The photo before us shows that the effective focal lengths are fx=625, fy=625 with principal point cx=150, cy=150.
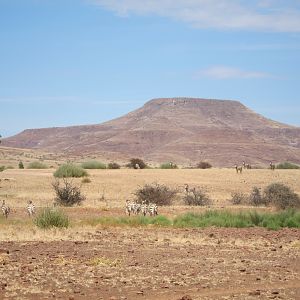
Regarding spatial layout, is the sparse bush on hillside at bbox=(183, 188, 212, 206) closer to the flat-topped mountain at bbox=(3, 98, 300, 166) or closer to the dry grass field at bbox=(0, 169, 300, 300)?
the dry grass field at bbox=(0, 169, 300, 300)

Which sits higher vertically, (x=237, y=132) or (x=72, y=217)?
(x=237, y=132)

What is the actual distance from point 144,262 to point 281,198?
70.6ft

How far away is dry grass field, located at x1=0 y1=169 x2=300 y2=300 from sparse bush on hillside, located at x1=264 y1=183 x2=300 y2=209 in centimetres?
1088

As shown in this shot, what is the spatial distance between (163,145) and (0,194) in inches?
4792

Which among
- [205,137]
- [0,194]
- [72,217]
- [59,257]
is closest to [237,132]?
[205,137]

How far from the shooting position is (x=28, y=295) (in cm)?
1166

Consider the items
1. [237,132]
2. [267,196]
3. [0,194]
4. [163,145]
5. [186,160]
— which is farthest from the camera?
[237,132]

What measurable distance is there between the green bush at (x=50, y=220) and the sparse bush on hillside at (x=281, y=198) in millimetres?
14795

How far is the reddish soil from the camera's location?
39.8 ft

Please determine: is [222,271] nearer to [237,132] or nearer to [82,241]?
[82,241]

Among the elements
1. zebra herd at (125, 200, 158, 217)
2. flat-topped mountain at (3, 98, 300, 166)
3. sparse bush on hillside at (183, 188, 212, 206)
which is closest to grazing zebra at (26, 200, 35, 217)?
zebra herd at (125, 200, 158, 217)

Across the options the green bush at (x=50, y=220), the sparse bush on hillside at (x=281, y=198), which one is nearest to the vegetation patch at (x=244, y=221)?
the green bush at (x=50, y=220)

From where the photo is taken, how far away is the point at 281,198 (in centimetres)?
3581

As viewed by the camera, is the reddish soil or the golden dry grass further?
the golden dry grass
